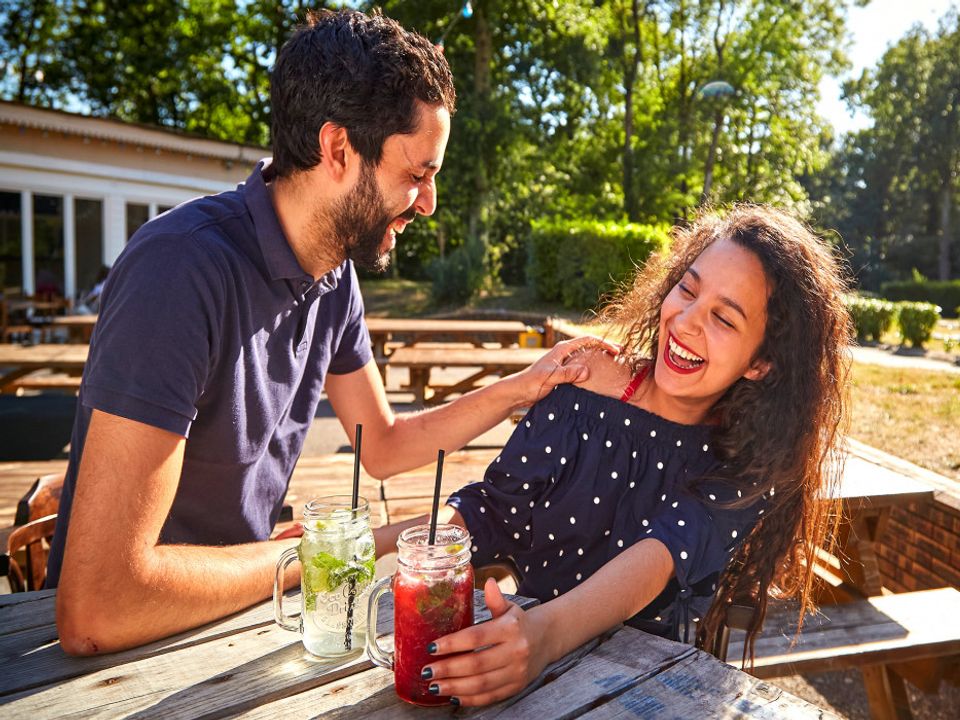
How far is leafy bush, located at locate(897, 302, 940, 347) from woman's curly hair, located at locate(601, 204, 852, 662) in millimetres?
13970

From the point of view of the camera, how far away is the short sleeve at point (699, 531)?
1597 millimetres

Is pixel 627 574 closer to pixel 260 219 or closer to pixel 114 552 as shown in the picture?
pixel 114 552

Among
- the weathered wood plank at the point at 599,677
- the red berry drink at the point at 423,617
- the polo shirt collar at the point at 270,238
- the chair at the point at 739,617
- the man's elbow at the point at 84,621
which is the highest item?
the polo shirt collar at the point at 270,238

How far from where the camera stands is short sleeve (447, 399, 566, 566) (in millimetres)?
2088

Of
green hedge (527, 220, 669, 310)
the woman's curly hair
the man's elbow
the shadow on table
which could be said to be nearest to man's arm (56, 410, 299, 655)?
the man's elbow

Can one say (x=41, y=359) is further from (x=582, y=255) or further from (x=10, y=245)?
(x=582, y=255)

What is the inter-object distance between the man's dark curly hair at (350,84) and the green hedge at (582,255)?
12.0 meters

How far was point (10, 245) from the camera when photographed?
42.1 ft

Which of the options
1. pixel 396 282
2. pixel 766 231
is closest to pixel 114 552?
pixel 766 231

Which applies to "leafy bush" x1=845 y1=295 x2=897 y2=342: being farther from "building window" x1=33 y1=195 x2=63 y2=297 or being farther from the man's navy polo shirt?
the man's navy polo shirt

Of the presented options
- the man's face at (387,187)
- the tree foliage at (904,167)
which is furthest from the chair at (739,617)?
the tree foliage at (904,167)

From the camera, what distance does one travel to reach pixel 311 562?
1.23m

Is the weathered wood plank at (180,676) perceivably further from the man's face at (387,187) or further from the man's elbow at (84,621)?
the man's face at (387,187)

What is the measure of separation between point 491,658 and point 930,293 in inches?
1402
